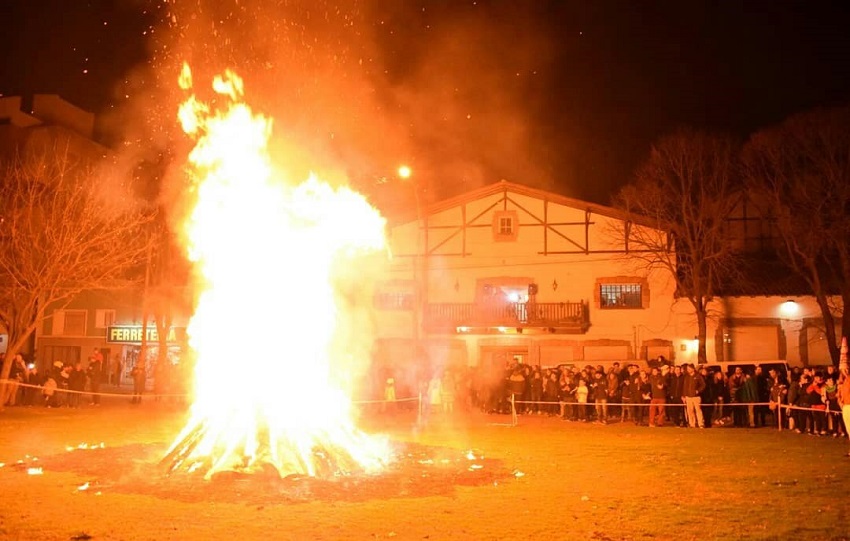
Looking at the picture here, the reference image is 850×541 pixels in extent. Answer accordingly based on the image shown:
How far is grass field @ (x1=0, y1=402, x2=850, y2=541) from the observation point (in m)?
9.27

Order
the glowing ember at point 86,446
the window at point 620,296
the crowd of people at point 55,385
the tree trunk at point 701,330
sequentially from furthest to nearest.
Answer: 1. the window at point 620,296
2. the tree trunk at point 701,330
3. the crowd of people at point 55,385
4. the glowing ember at point 86,446

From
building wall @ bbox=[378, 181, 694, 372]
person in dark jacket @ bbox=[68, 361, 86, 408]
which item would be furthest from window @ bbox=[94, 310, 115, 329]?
building wall @ bbox=[378, 181, 694, 372]

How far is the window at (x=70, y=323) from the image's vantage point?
45.2 m

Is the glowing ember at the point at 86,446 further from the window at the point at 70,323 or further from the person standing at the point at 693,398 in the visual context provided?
the window at the point at 70,323

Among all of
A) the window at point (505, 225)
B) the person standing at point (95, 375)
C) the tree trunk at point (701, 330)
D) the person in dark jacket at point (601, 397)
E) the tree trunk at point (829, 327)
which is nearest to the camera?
the person in dark jacket at point (601, 397)

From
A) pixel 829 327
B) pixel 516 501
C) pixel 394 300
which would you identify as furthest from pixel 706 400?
pixel 394 300

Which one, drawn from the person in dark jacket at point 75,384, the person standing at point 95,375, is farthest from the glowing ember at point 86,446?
the person standing at point 95,375

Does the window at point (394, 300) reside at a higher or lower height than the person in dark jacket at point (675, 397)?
higher

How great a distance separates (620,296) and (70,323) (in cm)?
3300

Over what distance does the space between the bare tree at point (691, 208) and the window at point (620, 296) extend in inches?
66.7

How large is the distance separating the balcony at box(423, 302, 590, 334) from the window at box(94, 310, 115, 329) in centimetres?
2028

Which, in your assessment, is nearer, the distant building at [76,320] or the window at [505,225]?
the window at [505,225]

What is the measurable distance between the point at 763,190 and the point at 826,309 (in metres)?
5.87

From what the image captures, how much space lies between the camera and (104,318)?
147 feet
